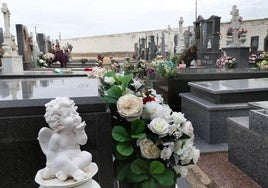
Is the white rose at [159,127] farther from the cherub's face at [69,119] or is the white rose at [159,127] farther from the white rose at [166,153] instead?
the cherub's face at [69,119]

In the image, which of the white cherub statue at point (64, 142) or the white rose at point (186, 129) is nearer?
the white cherub statue at point (64, 142)

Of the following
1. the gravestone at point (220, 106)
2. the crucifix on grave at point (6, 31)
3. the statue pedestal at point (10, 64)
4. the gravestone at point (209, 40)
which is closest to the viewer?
the gravestone at point (220, 106)

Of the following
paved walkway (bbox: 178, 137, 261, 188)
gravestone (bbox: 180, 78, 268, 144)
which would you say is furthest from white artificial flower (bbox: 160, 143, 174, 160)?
gravestone (bbox: 180, 78, 268, 144)

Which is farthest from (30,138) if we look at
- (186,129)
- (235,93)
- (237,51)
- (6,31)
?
(6,31)

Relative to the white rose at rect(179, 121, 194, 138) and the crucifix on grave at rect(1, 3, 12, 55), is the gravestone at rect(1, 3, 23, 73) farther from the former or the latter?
the white rose at rect(179, 121, 194, 138)

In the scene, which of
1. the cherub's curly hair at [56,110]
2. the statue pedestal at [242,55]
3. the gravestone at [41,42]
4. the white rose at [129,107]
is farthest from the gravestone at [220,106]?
the gravestone at [41,42]

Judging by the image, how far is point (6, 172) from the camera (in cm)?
176

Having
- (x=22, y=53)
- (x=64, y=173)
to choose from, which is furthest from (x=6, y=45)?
(x=64, y=173)

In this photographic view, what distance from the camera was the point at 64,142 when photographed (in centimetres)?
136

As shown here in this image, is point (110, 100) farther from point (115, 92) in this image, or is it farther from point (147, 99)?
point (147, 99)

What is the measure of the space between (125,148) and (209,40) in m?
12.5

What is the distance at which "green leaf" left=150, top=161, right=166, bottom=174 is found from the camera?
178cm

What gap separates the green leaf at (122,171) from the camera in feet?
6.11

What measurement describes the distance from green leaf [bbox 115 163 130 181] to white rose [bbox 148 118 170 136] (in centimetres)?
37
